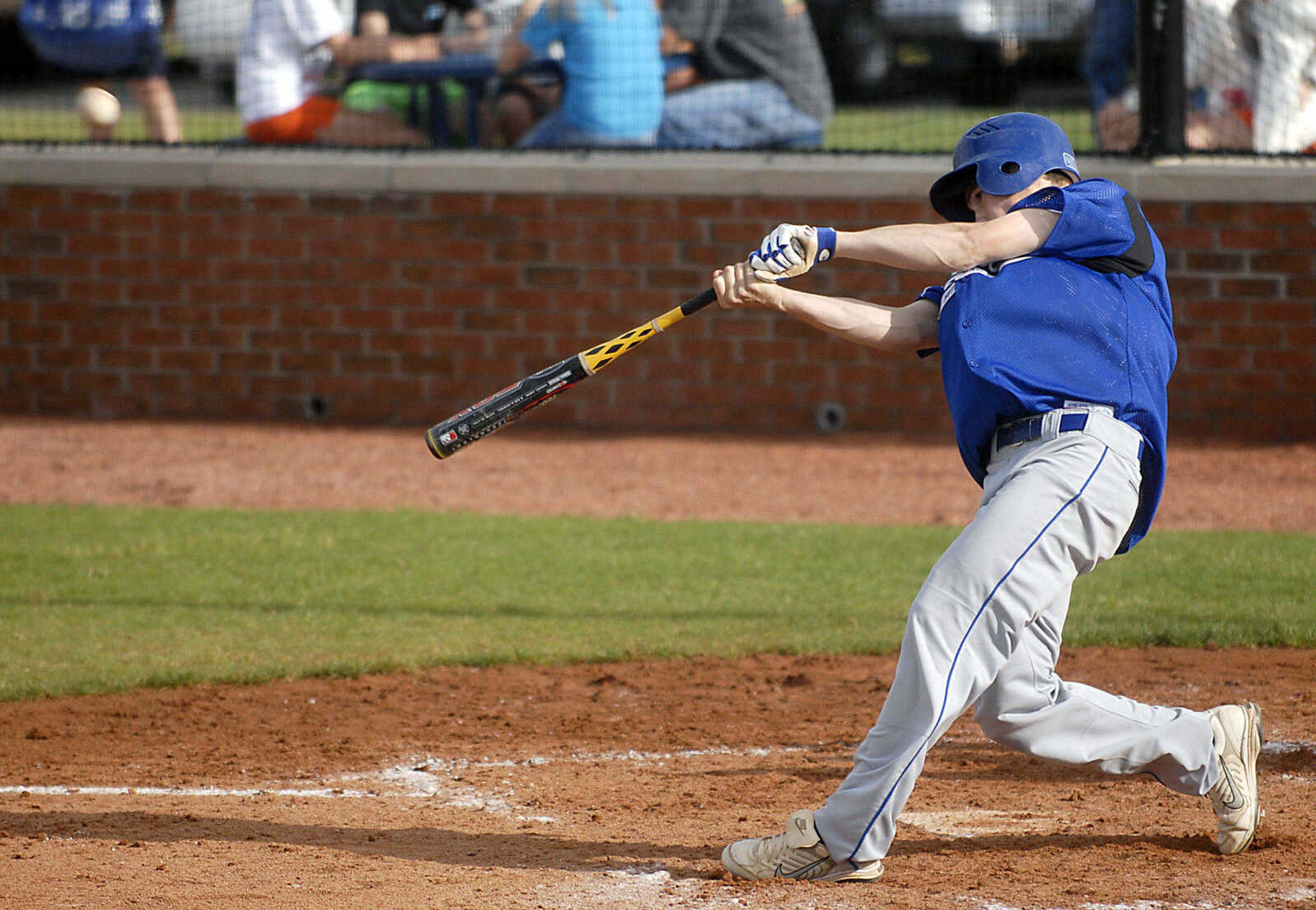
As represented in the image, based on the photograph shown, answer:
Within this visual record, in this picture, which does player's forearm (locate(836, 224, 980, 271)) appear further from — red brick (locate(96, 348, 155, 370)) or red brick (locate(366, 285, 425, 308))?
red brick (locate(96, 348, 155, 370))

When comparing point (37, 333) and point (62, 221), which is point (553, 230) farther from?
point (37, 333)

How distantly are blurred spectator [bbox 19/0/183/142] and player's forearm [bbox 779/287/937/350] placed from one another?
8027 millimetres

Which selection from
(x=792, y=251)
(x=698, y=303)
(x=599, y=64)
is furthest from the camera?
(x=599, y=64)

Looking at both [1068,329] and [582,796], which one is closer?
[1068,329]

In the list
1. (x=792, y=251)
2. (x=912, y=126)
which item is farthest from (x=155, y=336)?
(x=792, y=251)

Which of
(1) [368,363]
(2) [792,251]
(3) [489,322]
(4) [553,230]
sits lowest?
(1) [368,363]

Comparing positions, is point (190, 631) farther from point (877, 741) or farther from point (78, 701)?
point (877, 741)

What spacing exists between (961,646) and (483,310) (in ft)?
23.6

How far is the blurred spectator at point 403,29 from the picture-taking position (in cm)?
1042

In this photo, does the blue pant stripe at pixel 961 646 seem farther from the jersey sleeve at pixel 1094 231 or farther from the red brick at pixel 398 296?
the red brick at pixel 398 296

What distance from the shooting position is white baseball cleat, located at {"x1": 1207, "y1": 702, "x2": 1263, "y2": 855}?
3738mm

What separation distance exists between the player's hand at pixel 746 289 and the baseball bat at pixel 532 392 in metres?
0.14

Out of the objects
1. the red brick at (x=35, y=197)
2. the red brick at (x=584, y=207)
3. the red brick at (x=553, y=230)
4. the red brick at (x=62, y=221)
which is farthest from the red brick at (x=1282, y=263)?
the red brick at (x=35, y=197)

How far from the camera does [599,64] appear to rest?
10.0m
